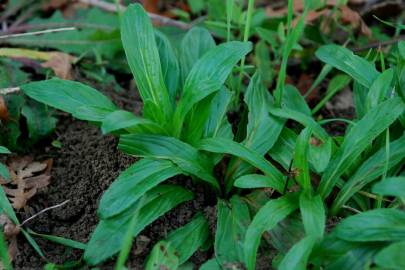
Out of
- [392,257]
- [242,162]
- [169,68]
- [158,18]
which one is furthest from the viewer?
[158,18]

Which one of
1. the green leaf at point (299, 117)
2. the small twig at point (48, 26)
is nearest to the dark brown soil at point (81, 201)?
the green leaf at point (299, 117)

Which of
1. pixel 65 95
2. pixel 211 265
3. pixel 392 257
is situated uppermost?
pixel 65 95

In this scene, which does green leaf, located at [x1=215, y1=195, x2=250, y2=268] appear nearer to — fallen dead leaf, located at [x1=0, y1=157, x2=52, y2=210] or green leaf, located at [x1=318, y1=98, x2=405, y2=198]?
green leaf, located at [x1=318, y1=98, x2=405, y2=198]

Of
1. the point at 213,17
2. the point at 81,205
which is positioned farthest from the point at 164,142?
the point at 213,17

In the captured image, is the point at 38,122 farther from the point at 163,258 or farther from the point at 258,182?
the point at 258,182

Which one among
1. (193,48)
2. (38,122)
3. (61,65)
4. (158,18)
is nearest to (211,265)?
(193,48)

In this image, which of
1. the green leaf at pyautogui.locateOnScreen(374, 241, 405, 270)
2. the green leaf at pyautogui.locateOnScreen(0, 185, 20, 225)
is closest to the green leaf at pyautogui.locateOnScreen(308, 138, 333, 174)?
the green leaf at pyautogui.locateOnScreen(374, 241, 405, 270)
